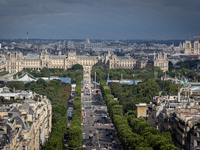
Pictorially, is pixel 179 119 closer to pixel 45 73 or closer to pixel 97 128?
pixel 97 128

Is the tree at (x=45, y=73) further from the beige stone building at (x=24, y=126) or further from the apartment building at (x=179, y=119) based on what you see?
the beige stone building at (x=24, y=126)

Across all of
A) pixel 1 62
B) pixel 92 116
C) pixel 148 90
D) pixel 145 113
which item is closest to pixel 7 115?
pixel 145 113

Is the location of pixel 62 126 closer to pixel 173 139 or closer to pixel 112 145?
pixel 112 145

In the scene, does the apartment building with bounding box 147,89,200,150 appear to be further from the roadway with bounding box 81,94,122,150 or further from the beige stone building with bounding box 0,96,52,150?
the beige stone building with bounding box 0,96,52,150

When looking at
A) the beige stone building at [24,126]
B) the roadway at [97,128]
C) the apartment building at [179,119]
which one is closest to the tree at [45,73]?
the roadway at [97,128]

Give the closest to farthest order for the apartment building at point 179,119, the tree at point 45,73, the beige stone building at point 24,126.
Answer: the beige stone building at point 24,126
the apartment building at point 179,119
the tree at point 45,73
